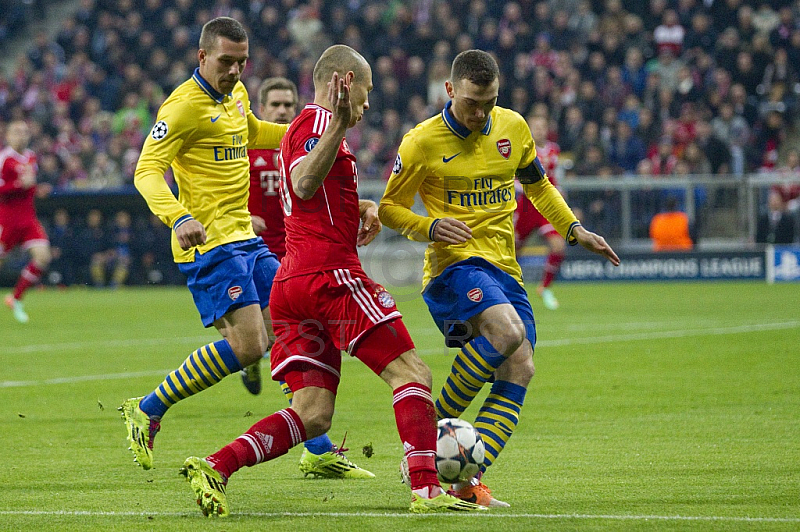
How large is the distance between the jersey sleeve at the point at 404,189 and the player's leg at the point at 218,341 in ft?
4.02

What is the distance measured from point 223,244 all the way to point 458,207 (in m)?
1.61

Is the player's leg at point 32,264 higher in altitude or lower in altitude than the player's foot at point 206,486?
lower

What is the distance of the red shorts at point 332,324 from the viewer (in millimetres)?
5090

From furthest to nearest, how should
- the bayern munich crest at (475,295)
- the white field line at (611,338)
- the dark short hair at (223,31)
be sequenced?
the white field line at (611,338), the dark short hair at (223,31), the bayern munich crest at (475,295)

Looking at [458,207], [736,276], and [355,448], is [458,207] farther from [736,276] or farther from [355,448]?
[736,276]

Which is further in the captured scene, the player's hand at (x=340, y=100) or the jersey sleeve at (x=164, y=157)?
the jersey sleeve at (x=164, y=157)

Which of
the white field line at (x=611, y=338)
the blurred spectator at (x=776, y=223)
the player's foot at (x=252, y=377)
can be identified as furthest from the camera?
the blurred spectator at (x=776, y=223)

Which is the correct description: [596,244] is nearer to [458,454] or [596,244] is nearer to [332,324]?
[458,454]

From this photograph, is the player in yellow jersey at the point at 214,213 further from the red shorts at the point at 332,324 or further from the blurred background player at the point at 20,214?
the blurred background player at the point at 20,214

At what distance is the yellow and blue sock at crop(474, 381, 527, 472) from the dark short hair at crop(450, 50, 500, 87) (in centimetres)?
149

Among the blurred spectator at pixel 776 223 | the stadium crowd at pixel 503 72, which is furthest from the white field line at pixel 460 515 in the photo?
the blurred spectator at pixel 776 223

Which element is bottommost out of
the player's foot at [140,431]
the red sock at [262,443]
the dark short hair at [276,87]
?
the player's foot at [140,431]

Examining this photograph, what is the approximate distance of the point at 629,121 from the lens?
72.6 ft

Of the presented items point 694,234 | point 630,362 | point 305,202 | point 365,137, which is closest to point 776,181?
point 694,234
